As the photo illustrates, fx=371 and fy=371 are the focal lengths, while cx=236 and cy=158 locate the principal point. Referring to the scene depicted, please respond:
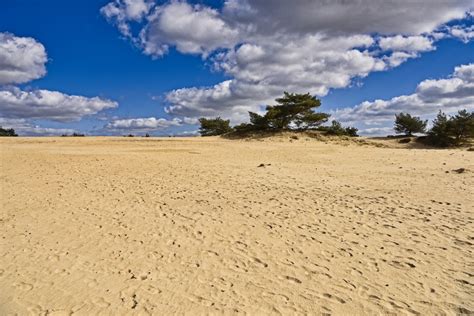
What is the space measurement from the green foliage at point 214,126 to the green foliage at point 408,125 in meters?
16.5

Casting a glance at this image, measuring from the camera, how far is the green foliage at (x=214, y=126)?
39.7 m

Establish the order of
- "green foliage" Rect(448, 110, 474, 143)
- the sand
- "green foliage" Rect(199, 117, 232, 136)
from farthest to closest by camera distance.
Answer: "green foliage" Rect(199, 117, 232, 136) < "green foliage" Rect(448, 110, 474, 143) < the sand

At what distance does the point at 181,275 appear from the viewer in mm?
6098

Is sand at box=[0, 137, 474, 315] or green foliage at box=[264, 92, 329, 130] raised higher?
green foliage at box=[264, 92, 329, 130]

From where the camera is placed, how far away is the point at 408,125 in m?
31.3

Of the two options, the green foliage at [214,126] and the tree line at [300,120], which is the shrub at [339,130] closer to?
the tree line at [300,120]

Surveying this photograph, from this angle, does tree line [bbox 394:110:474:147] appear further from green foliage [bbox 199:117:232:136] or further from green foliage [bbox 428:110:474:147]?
green foliage [bbox 199:117:232:136]

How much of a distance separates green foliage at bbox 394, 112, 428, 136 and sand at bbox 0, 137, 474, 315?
56.5 feet

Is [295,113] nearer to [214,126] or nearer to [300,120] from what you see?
[300,120]

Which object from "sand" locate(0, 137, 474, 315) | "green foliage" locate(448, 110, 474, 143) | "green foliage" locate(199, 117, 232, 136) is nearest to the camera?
"sand" locate(0, 137, 474, 315)

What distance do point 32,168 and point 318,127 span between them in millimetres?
22848

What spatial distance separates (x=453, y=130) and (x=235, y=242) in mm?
26496

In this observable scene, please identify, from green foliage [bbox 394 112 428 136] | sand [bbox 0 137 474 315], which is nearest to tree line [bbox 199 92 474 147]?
green foliage [bbox 394 112 428 136]

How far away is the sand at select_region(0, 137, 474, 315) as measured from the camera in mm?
5344
